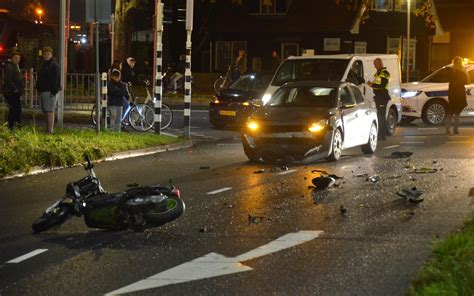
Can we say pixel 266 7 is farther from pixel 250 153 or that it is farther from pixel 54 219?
pixel 54 219

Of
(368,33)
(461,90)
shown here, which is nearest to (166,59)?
(368,33)

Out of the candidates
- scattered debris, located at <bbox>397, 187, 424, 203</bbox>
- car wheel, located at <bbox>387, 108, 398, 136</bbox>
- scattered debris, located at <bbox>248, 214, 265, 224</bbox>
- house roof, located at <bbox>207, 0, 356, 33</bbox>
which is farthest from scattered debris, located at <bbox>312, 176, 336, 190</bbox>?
house roof, located at <bbox>207, 0, 356, 33</bbox>

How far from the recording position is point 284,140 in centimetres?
1483

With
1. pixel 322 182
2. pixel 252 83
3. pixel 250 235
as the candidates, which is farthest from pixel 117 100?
pixel 250 235

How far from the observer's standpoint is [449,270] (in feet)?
22.4

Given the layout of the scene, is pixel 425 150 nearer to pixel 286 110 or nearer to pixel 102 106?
pixel 286 110

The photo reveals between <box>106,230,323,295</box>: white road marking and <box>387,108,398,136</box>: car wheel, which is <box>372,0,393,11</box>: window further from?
<box>106,230,323,295</box>: white road marking

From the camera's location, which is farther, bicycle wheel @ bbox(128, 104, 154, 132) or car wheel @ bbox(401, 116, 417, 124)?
car wheel @ bbox(401, 116, 417, 124)

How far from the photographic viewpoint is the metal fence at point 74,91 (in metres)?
23.4

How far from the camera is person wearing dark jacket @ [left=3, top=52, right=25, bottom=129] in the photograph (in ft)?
60.0

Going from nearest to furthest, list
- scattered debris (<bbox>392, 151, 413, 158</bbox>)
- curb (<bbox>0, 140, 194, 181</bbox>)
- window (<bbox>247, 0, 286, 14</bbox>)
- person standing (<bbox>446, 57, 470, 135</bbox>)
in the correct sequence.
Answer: curb (<bbox>0, 140, 194, 181</bbox>) < scattered debris (<bbox>392, 151, 413, 158</bbox>) < person standing (<bbox>446, 57, 470, 135</bbox>) < window (<bbox>247, 0, 286, 14</bbox>)

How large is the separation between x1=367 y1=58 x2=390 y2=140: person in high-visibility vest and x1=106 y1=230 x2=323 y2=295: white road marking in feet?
37.2

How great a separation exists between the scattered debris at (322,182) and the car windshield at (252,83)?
11.2 metres

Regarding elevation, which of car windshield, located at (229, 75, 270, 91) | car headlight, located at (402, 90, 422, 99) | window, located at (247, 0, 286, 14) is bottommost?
car headlight, located at (402, 90, 422, 99)
